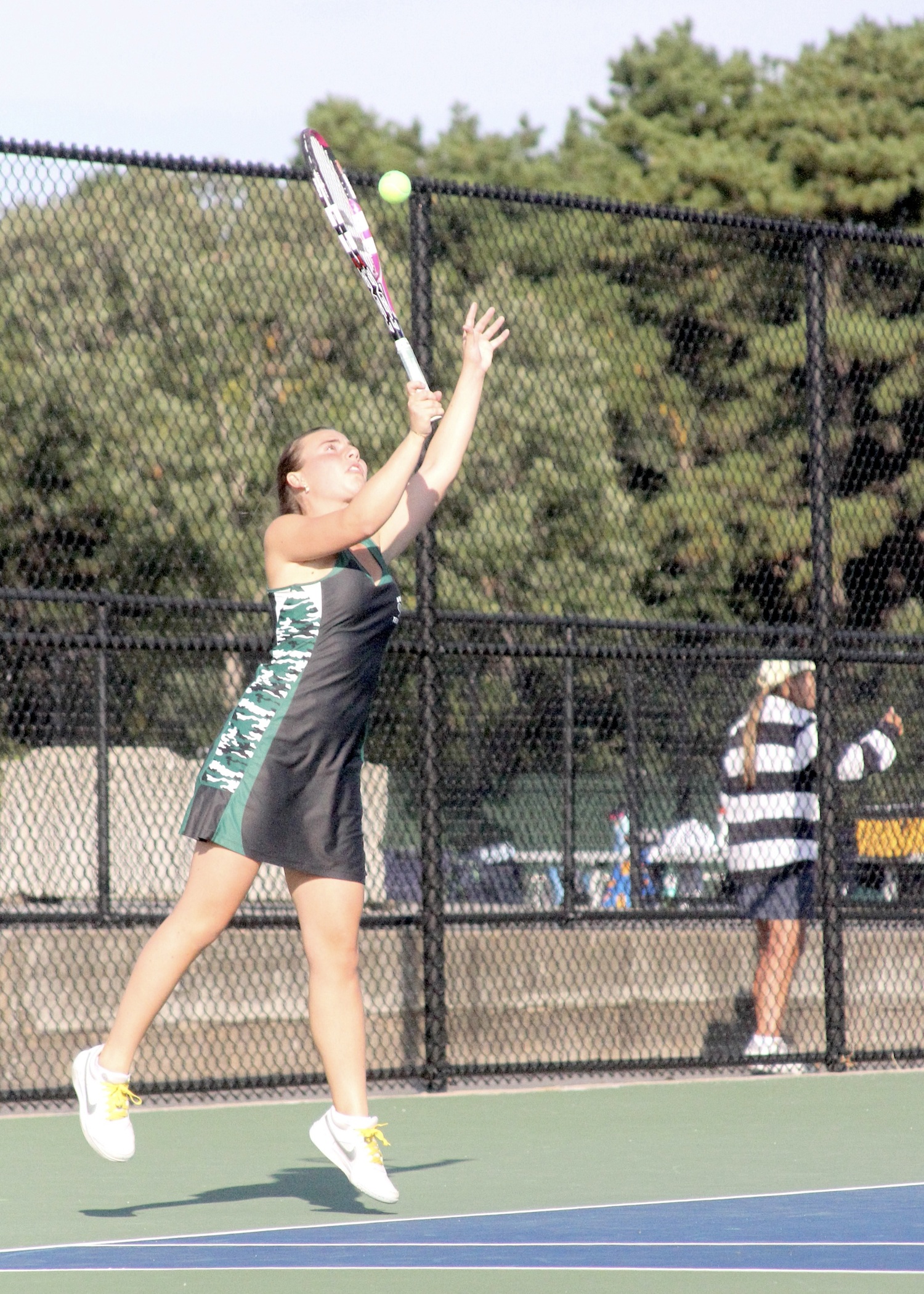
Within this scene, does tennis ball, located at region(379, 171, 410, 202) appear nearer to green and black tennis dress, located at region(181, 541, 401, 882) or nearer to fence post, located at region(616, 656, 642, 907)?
green and black tennis dress, located at region(181, 541, 401, 882)

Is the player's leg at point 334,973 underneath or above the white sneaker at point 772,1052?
above

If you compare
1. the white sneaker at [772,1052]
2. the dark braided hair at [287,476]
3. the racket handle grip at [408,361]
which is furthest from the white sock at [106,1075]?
the white sneaker at [772,1052]

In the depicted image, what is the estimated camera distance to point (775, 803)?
7918 millimetres

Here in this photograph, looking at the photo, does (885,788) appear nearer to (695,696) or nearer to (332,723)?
(695,696)

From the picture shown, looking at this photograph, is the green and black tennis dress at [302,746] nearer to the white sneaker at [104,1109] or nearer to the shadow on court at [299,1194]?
the white sneaker at [104,1109]

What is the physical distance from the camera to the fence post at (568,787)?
796cm

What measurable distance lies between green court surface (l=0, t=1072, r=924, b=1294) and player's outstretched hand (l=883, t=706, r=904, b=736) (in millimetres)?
1671

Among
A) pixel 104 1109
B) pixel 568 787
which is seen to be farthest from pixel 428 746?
pixel 104 1109

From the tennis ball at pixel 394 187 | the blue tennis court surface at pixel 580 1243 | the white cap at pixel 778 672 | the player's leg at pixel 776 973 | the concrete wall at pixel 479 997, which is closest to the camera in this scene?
the blue tennis court surface at pixel 580 1243

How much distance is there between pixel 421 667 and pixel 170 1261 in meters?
3.17

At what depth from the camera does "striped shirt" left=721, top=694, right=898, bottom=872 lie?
7.86 meters

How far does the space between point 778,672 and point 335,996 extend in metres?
3.74

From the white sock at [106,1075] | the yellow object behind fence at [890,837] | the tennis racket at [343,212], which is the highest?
the tennis racket at [343,212]

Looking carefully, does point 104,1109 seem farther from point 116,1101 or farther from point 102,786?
point 102,786
